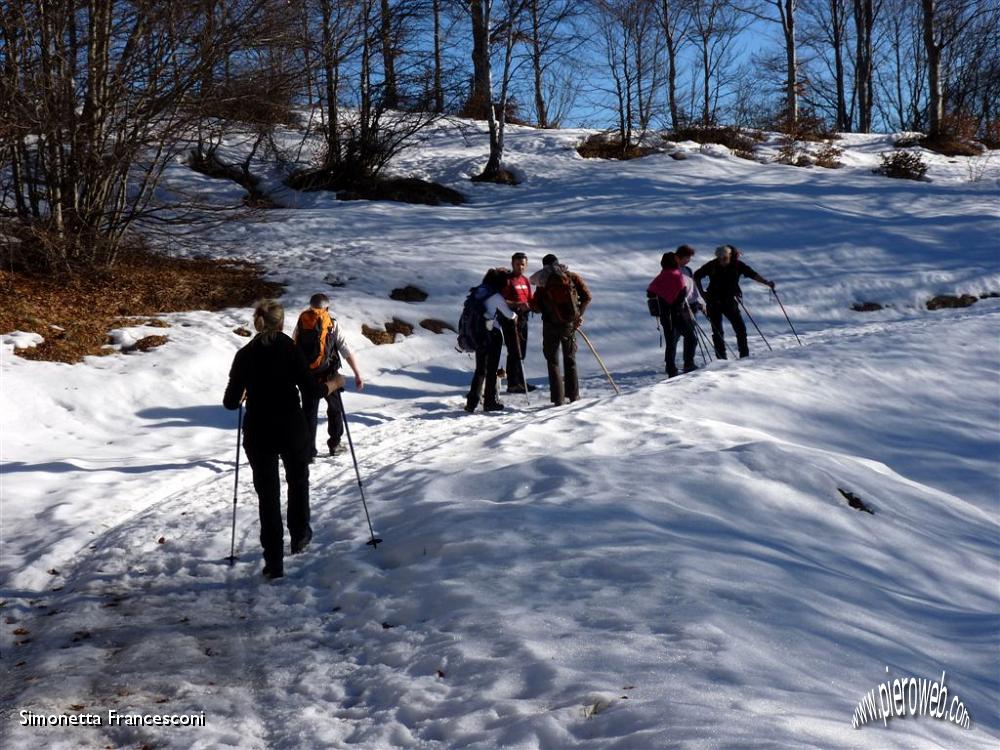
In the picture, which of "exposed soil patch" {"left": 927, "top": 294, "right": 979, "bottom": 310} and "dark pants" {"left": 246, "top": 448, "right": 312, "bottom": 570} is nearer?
"dark pants" {"left": 246, "top": 448, "right": 312, "bottom": 570}

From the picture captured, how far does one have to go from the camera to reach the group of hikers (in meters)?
6.08

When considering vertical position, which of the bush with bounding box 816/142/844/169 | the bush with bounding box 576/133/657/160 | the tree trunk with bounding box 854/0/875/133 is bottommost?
the bush with bounding box 816/142/844/169

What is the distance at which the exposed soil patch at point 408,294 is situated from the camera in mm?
16361

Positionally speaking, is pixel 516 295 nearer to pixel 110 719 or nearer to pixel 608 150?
pixel 110 719

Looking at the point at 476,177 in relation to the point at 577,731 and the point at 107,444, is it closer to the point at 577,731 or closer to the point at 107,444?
the point at 107,444

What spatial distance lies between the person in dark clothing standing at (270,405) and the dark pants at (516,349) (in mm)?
5613

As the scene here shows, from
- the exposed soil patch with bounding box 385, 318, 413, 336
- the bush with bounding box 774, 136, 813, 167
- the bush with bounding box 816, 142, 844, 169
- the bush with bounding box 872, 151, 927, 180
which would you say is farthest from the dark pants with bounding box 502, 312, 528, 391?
the bush with bounding box 816, 142, 844, 169

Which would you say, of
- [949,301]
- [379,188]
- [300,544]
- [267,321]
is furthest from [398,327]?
[949,301]

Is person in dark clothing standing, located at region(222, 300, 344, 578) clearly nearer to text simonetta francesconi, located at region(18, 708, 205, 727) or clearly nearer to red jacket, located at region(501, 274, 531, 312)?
text simonetta francesconi, located at region(18, 708, 205, 727)

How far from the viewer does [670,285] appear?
1226 cm

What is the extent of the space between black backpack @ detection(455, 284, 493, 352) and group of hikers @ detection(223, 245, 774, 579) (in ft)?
0.04

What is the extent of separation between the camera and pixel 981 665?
4395 mm

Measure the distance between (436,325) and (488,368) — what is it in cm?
473

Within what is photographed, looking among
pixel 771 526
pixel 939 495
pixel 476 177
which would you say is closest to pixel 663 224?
pixel 476 177
